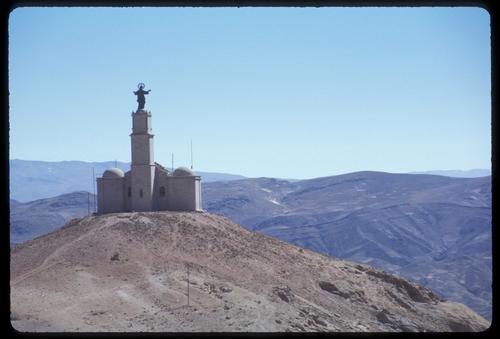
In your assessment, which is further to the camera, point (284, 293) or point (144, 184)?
point (144, 184)

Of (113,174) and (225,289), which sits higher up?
(113,174)

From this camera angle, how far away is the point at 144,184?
151 feet

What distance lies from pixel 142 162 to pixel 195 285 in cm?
1223

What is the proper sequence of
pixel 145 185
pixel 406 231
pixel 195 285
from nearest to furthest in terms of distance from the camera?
1. pixel 195 285
2. pixel 145 185
3. pixel 406 231

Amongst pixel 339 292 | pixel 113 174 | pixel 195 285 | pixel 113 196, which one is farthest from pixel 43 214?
pixel 195 285

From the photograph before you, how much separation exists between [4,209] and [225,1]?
318 centimetres

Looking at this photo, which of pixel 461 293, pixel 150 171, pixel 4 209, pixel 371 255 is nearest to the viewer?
pixel 4 209

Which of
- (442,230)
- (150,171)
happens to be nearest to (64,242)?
(150,171)

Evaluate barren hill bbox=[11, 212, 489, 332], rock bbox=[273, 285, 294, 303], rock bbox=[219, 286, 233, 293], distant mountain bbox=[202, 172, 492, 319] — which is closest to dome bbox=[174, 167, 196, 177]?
barren hill bbox=[11, 212, 489, 332]

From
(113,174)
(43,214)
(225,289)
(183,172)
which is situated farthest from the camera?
(43,214)

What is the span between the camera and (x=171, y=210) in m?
46.8

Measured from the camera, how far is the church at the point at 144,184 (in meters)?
46.2

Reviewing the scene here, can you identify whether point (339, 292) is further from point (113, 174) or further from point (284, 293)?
point (113, 174)

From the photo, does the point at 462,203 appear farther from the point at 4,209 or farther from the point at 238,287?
the point at 4,209
